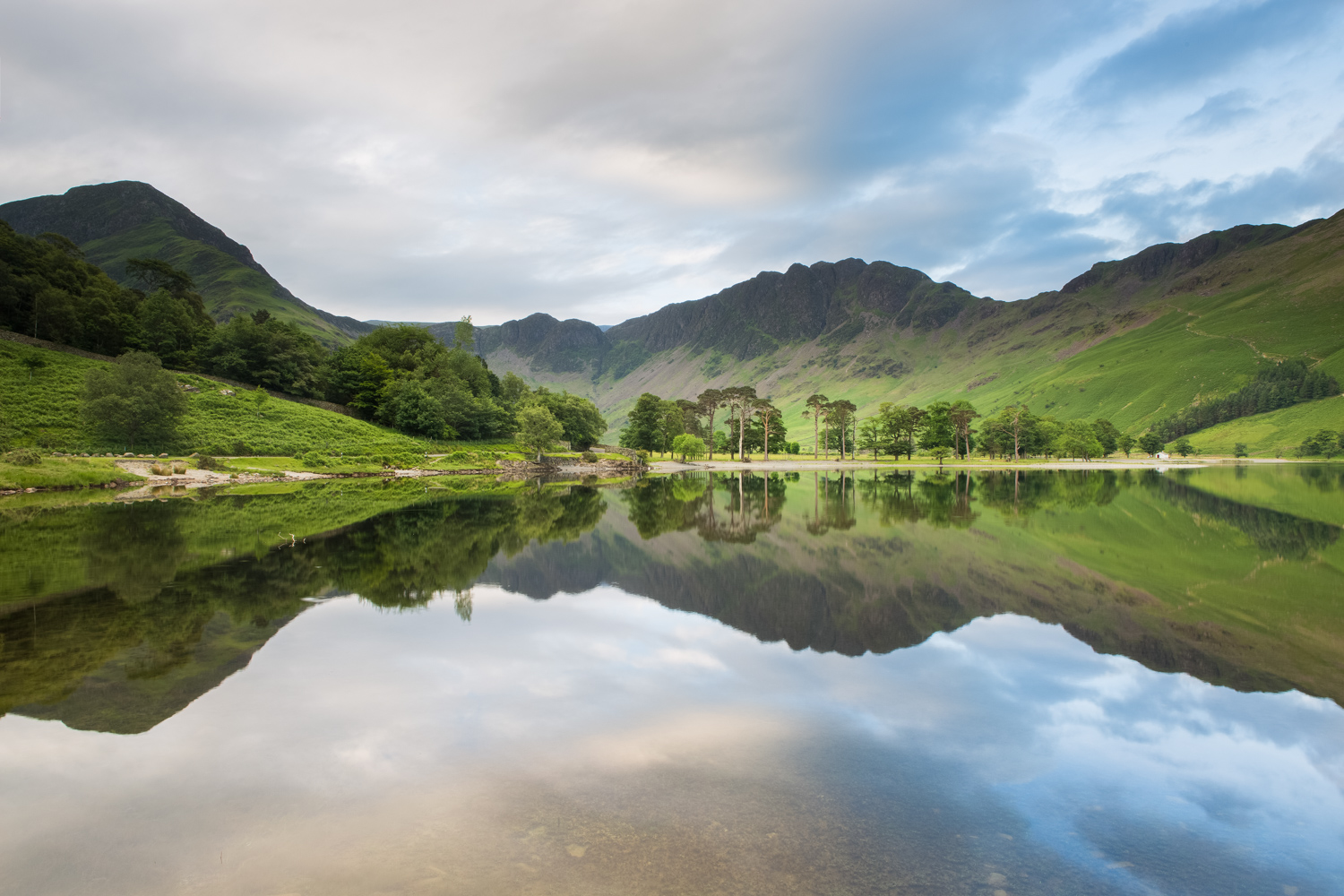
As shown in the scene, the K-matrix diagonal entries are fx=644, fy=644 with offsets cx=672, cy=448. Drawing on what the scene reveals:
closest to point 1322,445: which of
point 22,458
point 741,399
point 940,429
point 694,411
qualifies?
point 940,429

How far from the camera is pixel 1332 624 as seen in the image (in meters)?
11.1

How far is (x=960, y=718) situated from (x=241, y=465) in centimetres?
6633

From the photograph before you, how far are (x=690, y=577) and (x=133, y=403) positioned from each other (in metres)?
63.3

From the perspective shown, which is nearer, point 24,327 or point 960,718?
point 960,718

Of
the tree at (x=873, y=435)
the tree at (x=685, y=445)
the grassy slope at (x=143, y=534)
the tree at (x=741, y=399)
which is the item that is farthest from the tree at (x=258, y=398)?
the tree at (x=873, y=435)

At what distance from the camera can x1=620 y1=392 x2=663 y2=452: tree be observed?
366 ft

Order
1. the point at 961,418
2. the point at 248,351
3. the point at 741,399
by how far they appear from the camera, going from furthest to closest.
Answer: the point at 961,418
the point at 741,399
the point at 248,351

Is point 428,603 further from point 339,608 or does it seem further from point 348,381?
point 348,381

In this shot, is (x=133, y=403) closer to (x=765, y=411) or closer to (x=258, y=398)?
(x=258, y=398)

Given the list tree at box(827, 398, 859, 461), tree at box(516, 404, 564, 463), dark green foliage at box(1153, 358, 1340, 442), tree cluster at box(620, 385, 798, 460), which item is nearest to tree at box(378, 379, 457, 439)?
tree at box(516, 404, 564, 463)

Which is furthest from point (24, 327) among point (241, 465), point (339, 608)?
point (339, 608)

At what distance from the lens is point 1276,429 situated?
166m

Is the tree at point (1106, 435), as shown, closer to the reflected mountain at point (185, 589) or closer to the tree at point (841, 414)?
the tree at point (841, 414)

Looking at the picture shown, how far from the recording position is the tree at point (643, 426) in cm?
11169
